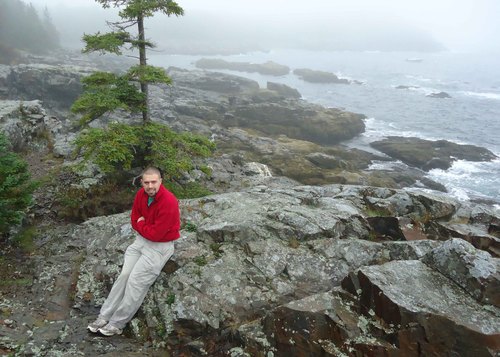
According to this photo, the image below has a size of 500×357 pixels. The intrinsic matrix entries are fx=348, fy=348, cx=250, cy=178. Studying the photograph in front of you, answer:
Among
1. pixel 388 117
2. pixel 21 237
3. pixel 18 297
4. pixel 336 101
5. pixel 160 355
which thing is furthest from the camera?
pixel 336 101

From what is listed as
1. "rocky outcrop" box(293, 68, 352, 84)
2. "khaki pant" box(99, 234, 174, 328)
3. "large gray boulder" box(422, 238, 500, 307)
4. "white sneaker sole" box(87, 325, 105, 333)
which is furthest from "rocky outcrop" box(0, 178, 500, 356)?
"rocky outcrop" box(293, 68, 352, 84)

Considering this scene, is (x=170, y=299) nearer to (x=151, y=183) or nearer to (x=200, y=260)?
(x=200, y=260)

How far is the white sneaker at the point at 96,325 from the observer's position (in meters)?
7.18

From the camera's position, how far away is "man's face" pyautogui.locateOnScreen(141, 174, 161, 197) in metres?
7.28

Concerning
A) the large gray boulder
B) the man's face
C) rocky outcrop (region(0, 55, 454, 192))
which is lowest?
rocky outcrop (region(0, 55, 454, 192))

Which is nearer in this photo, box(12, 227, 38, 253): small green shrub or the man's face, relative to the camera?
the man's face

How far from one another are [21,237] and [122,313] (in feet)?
17.5

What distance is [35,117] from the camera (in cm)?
1959

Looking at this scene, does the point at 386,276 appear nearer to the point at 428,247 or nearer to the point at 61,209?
the point at 428,247

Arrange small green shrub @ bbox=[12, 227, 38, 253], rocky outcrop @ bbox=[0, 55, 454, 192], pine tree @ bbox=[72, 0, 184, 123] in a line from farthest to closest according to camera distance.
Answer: rocky outcrop @ bbox=[0, 55, 454, 192]
pine tree @ bbox=[72, 0, 184, 123]
small green shrub @ bbox=[12, 227, 38, 253]

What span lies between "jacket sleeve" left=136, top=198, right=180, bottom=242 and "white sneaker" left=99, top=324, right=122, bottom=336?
195 centimetres

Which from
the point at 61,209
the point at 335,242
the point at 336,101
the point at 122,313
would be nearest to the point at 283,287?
the point at 335,242

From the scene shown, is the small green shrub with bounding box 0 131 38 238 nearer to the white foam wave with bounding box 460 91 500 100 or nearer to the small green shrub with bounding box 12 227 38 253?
the small green shrub with bounding box 12 227 38 253

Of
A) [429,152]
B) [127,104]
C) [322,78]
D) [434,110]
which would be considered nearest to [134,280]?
[127,104]
